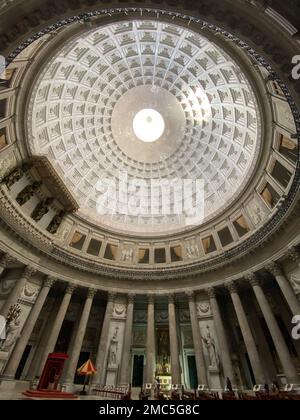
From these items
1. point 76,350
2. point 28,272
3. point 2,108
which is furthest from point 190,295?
point 2,108

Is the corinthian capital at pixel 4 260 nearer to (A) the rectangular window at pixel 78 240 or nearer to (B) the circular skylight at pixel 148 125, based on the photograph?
(A) the rectangular window at pixel 78 240

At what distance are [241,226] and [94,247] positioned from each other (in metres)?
15.2

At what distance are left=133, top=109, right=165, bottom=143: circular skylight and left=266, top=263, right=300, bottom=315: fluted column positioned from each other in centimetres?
2072

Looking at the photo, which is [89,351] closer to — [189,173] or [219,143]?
[189,173]

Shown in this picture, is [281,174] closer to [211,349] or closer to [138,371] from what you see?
[211,349]

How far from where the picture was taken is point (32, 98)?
699 inches

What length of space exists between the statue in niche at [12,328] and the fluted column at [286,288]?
19.0m

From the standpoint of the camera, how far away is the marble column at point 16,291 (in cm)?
1650

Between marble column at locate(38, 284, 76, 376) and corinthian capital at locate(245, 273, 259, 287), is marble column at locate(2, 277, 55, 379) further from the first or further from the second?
corinthian capital at locate(245, 273, 259, 287)

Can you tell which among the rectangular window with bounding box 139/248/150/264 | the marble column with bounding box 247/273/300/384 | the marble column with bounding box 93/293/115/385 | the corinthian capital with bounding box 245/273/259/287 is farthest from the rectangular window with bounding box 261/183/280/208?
the marble column with bounding box 93/293/115/385

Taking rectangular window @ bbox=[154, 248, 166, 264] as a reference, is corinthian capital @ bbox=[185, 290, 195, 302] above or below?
below

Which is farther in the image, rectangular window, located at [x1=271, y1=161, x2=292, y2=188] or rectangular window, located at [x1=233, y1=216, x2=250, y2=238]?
rectangular window, located at [x1=233, y1=216, x2=250, y2=238]

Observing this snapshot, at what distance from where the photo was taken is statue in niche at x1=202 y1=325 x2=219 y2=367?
59.8 feet

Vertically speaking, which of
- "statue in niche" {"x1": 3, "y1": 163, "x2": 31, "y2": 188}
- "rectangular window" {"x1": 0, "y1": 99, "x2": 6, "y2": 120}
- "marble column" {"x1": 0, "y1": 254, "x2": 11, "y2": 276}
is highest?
"rectangular window" {"x1": 0, "y1": 99, "x2": 6, "y2": 120}
